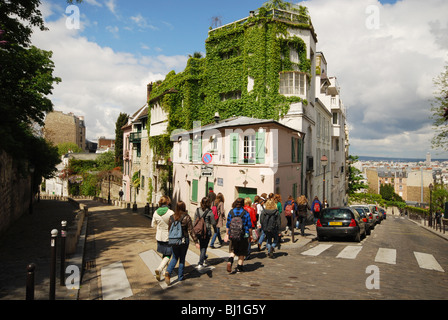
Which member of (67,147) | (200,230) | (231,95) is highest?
(67,147)

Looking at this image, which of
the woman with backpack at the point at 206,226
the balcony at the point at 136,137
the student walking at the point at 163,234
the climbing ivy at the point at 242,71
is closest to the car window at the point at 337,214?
the woman with backpack at the point at 206,226

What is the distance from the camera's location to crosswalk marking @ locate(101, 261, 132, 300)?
619 centimetres

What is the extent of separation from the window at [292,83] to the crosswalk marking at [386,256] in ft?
47.9

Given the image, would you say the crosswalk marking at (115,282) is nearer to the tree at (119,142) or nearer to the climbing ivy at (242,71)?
the climbing ivy at (242,71)

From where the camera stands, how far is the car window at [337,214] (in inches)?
502

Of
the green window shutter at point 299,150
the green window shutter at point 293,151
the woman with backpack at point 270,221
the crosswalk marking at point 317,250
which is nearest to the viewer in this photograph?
the woman with backpack at point 270,221

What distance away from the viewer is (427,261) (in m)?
9.48

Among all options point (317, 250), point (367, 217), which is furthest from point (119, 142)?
point (317, 250)

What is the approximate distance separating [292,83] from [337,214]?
42.8 ft

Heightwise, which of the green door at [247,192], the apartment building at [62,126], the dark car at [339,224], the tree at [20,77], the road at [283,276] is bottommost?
the road at [283,276]

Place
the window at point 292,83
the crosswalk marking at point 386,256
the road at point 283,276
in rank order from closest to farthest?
1. the road at point 283,276
2. the crosswalk marking at point 386,256
3. the window at point 292,83

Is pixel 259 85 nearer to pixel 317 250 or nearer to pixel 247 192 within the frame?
pixel 247 192

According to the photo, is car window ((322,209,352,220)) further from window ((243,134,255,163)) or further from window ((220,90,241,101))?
window ((220,90,241,101))
